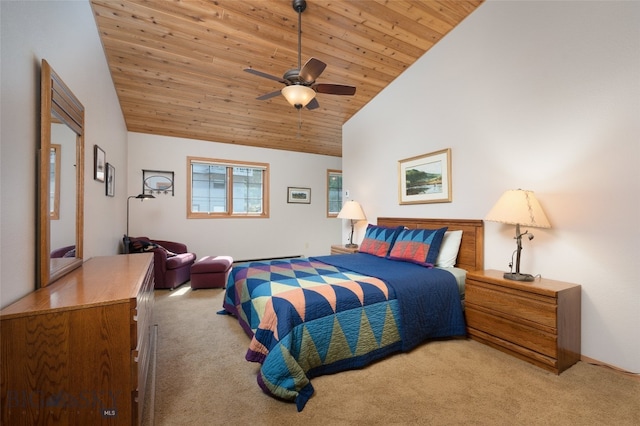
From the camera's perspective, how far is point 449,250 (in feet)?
9.80

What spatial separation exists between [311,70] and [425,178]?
202 centimetres

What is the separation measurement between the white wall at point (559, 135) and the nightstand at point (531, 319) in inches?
8.9

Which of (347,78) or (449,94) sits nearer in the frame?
(449,94)

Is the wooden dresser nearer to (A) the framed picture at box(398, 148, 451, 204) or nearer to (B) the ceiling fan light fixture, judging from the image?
(B) the ceiling fan light fixture

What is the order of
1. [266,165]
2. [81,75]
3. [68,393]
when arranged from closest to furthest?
[68,393] → [81,75] → [266,165]

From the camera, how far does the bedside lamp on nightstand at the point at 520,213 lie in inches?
86.5

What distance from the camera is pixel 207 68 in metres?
3.48

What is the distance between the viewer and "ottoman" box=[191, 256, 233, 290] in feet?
12.8

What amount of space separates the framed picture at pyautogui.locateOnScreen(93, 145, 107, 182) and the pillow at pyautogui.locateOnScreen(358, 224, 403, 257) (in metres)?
3.00

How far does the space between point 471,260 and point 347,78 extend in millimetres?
2868

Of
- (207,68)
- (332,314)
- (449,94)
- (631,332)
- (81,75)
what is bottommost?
(631,332)

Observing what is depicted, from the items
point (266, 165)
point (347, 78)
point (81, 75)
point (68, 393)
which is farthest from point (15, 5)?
point (266, 165)

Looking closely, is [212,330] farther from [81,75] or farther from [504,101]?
[504,101]
